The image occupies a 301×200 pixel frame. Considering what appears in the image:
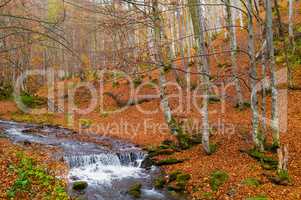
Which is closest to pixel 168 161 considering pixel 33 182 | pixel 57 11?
pixel 33 182

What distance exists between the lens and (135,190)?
10.8 m

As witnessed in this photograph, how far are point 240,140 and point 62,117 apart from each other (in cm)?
1547

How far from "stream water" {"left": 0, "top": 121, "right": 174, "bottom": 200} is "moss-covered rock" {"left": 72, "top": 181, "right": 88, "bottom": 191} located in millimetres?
130

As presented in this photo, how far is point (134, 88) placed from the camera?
28125mm

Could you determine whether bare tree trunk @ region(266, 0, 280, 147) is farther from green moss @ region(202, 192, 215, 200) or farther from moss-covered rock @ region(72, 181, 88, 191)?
moss-covered rock @ region(72, 181, 88, 191)

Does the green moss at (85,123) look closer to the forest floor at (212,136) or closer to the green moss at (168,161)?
the forest floor at (212,136)

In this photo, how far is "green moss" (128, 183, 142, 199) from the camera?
413 inches

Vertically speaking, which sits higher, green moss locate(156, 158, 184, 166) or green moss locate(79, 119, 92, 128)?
green moss locate(79, 119, 92, 128)

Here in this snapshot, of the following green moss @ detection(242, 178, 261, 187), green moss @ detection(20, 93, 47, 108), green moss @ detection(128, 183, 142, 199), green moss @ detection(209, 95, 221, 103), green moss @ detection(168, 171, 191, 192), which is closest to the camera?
green moss @ detection(242, 178, 261, 187)

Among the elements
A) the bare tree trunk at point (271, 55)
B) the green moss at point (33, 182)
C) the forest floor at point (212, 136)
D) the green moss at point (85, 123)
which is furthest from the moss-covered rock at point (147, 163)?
the green moss at point (85, 123)

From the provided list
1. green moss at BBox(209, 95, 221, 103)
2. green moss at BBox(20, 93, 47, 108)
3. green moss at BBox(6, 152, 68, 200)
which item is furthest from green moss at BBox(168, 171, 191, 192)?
green moss at BBox(20, 93, 47, 108)

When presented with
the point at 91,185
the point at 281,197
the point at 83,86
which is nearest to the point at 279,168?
the point at 281,197

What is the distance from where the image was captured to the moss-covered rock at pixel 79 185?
1083 centimetres

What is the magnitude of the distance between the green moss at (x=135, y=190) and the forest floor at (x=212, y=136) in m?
1.62
